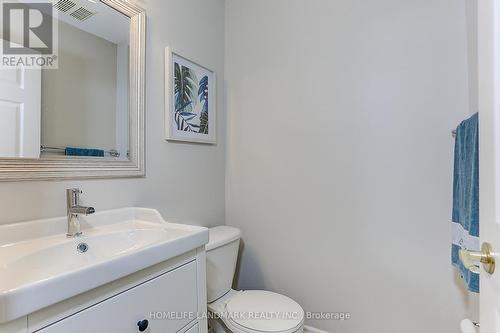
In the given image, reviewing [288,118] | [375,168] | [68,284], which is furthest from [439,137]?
[68,284]

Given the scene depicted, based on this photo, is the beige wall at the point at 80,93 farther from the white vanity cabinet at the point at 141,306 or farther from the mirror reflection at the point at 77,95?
the white vanity cabinet at the point at 141,306

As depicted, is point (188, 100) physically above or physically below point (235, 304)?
above

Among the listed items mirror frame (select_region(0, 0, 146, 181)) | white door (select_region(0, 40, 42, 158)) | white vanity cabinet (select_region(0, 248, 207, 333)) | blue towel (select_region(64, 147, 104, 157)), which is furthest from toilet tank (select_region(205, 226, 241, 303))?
white door (select_region(0, 40, 42, 158))

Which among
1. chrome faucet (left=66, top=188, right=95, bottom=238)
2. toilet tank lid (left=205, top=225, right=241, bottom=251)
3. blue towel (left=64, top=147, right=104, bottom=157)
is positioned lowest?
toilet tank lid (left=205, top=225, right=241, bottom=251)

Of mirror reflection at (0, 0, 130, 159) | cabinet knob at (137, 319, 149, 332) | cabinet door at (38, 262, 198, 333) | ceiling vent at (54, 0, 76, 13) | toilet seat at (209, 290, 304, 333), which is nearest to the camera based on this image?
cabinet door at (38, 262, 198, 333)

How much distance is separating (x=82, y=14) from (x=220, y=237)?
1.25 meters

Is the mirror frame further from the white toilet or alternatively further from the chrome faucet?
the white toilet

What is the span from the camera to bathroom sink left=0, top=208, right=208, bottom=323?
56cm

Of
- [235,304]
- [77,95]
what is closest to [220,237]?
[235,304]

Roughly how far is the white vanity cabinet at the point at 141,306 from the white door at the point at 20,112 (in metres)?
0.58

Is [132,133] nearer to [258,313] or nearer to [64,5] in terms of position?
[64,5]

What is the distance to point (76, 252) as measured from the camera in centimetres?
94

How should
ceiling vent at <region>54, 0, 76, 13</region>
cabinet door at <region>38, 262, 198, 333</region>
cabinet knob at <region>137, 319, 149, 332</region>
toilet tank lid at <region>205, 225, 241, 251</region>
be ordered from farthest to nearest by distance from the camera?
toilet tank lid at <region>205, 225, 241, 251</region> → ceiling vent at <region>54, 0, 76, 13</region> → cabinet knob at <region>137, 319, 149, 332</region> → cabinet door at <region>38, 262, 198, 333</region>

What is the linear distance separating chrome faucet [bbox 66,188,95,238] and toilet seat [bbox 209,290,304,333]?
82cm
